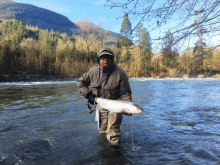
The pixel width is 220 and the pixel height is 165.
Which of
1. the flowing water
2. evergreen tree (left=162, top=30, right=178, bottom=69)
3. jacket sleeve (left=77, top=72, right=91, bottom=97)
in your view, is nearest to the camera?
A: the flowing water

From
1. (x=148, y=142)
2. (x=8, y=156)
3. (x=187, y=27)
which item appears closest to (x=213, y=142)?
(x=148, y=142)

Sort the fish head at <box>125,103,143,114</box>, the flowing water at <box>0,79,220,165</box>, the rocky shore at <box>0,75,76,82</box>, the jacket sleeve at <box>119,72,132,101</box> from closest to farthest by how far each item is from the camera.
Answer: the fish head at <box>125,103,143,114</box> → the flowing water at <box>0,79,220,165</box> → the jacket sleeve at <box>119,72,132,101</box> → the rocky shore at <box>0,75,76,82</box>

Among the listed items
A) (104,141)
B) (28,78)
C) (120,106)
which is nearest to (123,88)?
(120,106)

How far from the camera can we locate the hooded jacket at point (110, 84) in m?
3.39

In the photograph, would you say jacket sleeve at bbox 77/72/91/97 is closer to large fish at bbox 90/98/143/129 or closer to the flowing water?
large fish at bbox 90/98/143/129

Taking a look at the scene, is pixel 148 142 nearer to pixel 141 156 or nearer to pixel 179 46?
pixel 141 156

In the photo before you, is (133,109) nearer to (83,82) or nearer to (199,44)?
(83,82)

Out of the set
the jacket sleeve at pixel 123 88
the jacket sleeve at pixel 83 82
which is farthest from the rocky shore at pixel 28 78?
the jacket sleeve at pixel 123 88

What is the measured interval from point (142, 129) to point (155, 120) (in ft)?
3.60

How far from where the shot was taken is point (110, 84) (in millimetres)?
3408

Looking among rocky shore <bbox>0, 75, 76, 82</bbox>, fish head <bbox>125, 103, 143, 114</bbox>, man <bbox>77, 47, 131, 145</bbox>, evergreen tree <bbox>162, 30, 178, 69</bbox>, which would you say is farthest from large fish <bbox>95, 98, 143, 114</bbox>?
rocky shore <bbox>0, 75, 76, 82</bbox>

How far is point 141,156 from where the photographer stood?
3236mm

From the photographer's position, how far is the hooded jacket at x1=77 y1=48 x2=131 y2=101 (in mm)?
3391

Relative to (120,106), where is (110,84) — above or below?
above
